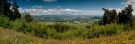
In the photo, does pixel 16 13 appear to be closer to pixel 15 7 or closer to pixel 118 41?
pixel 15 7

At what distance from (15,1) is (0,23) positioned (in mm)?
30484

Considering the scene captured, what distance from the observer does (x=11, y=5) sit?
6975 cm

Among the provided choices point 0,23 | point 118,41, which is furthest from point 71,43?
point 0,23

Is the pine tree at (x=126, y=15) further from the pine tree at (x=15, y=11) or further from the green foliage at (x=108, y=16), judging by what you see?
the pine tree at (x=15, y=11)

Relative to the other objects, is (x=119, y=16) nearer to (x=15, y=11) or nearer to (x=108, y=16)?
(x=108, y=16)

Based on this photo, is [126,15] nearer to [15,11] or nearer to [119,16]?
[119,16]

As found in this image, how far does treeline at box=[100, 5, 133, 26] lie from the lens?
7219 centimetres

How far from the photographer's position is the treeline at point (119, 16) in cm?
7219

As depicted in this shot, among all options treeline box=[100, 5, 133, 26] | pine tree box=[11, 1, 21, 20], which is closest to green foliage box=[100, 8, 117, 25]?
treeline box=[100, 5, 133, 26]

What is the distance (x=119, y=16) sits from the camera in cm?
7325

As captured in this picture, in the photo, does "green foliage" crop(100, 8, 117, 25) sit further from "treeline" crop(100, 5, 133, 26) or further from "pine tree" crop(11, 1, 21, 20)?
"pine tree" crop(11, 1, 21, 20)

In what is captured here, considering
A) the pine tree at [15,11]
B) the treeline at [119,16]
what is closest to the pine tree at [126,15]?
the treeline at [119,16]

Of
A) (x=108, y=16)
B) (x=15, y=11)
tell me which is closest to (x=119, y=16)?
(x=108, y=16)

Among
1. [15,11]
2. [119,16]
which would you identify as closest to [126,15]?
[119,16]
